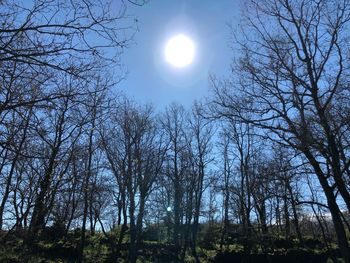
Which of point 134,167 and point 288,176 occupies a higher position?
point 134,167

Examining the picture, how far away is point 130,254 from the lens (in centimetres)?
2348

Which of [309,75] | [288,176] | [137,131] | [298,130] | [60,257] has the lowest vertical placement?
[60,257]

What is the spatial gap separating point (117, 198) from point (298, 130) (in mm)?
15076

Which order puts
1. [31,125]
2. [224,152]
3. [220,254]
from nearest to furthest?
1. [31,125]
2. [220,254]
3. [224,152]

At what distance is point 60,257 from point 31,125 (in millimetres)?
19367

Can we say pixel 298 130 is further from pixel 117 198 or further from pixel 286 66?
pixel 117 198

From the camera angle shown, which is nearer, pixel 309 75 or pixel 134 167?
pixel 309 75

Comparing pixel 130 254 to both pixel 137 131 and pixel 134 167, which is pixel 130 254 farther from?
pixel 137 131

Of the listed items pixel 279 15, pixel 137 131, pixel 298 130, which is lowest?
pixel 298 130

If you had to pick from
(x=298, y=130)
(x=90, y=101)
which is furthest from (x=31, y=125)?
(x=298, y=130)

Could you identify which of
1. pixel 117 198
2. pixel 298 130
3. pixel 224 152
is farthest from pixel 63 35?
pixel 224 152

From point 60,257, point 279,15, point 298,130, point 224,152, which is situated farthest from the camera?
point 224,152

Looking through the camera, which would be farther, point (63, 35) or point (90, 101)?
point (90, 101)

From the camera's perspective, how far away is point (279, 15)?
12078 mm
